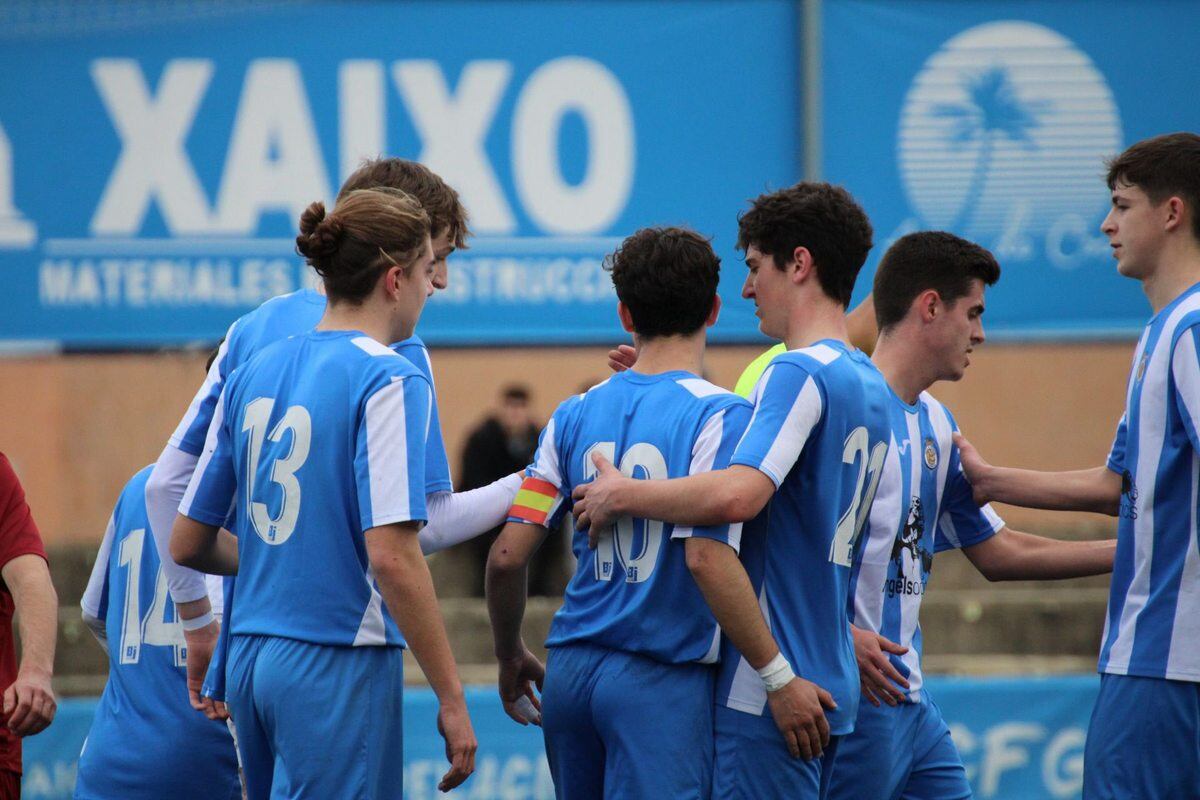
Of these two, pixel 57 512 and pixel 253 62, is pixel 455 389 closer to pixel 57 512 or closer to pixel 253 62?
pixel 57 512

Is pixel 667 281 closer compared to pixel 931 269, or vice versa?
pixel 667 281

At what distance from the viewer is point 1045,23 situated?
7.54m

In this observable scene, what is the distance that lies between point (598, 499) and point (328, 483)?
628 mm

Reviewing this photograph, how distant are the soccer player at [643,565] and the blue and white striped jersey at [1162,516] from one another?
1.07 m

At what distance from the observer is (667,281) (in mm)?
3439

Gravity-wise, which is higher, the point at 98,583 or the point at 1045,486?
the point at 1045,486

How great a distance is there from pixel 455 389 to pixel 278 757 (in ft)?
40.6

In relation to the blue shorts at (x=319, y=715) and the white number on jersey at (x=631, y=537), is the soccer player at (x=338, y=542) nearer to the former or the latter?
the blue shorts at (x=319, y=715)

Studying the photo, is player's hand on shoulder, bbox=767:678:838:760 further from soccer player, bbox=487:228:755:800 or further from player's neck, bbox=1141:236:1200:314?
player's neck, bbox=1141:236:1200:314

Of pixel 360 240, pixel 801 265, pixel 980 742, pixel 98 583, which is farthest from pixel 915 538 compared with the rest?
pixel 980 742

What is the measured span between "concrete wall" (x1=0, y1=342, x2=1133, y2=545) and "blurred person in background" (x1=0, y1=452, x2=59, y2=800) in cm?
954

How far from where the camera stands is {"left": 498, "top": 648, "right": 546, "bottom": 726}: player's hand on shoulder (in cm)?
378

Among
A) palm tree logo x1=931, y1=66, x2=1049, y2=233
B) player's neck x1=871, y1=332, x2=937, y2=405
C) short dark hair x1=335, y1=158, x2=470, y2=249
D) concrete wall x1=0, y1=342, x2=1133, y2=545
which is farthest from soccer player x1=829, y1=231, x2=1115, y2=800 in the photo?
concrete wall x1=0, y1=342, x2=1133, y2=545

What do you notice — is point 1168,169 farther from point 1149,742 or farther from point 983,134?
point 983,134
